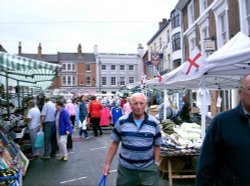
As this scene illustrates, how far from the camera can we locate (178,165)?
6898mm

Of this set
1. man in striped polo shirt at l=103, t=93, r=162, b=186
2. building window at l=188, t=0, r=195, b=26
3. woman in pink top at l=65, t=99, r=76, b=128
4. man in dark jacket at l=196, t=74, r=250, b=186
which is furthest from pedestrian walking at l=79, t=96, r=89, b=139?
building window at l=188, t=0, r=195, b=26

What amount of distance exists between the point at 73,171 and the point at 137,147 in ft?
14.7

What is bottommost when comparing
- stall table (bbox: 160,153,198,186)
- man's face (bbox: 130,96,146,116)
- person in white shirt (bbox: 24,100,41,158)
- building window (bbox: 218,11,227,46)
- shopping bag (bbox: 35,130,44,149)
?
stall table (bbox: 160,153,198,186)

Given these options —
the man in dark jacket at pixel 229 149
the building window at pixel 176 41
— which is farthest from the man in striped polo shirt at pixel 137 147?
the building window at pixel 176 41

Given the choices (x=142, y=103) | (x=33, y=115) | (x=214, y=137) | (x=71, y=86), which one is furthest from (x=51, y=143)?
(x=71, y=86)

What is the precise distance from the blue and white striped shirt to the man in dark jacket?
4.24 feet

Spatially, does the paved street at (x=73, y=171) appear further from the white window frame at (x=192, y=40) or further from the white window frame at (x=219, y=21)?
the white window frame at (x=192, y=40)

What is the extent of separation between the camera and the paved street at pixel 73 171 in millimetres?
6976

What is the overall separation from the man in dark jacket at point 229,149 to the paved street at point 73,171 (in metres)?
4.24

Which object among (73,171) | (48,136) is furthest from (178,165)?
(48,136)

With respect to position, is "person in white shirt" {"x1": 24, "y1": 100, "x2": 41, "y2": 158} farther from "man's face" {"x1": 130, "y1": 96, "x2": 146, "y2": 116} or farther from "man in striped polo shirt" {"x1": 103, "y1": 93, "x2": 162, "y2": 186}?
"man's face" {"x1": 130, "y1": 96, "x2": 146, "y2": 116}

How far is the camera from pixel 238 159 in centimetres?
245

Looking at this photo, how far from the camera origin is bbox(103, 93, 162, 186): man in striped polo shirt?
3883mm

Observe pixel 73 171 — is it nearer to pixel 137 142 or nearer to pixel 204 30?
pixel 137 142
